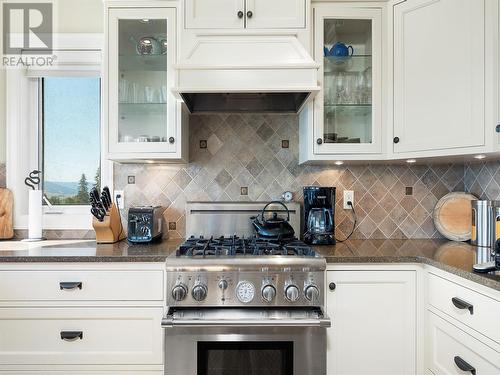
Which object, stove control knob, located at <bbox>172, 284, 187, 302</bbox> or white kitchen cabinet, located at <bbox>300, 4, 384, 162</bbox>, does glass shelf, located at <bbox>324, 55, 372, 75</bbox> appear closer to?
white kitchen cabinet, located at <bbox>300, 4, 384, 162</bbox>

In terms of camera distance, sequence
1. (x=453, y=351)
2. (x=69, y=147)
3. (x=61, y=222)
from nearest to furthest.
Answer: (x=453, y=351) → (x=61, y=222) → (x=69, y=147)

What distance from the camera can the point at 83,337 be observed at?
1.62 metres

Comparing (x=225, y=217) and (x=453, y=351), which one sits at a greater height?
(x=225, y=217)

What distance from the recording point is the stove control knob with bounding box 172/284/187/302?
59.0 inches

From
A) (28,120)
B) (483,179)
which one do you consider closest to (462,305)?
(483,179)

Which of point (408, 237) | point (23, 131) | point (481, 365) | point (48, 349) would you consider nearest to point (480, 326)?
point (481, 365)

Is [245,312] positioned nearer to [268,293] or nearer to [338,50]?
[268,293]

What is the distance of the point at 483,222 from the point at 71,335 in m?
2.18

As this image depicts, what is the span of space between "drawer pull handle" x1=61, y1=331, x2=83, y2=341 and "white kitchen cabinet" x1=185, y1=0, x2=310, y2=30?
65.0 inches

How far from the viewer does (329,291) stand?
5.26ft

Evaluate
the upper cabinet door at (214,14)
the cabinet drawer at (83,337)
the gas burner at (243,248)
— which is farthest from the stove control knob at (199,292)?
the upper cabinet door at (214,14)

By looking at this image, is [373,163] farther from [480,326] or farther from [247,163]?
[480,326]

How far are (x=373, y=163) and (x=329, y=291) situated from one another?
36.9 inches

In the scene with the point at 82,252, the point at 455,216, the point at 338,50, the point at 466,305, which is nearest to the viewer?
the point at 466,305
